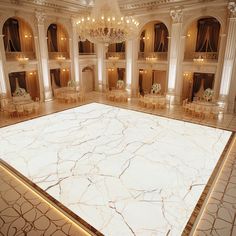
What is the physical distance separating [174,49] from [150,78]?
192 inches

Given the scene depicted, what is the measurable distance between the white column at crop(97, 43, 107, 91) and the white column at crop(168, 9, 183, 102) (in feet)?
19.4

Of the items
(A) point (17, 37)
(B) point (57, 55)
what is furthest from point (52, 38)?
(A) point (17, 37)

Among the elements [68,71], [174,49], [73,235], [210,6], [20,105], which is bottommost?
[73,235]

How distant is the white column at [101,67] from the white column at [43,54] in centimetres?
455

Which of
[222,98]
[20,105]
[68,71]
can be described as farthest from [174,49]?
[20,105]

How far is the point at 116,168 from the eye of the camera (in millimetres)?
5871

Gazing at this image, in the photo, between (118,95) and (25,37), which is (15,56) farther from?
(118,95)

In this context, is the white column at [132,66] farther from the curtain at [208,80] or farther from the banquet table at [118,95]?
the curtain at [208,80]

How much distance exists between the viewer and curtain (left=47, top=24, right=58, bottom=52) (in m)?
15.1

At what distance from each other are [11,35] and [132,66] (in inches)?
338

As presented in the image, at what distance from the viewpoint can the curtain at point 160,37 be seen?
51.0 feet

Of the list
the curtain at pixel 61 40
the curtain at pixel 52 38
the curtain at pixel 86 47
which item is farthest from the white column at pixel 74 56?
the curtain at pixel 86 47

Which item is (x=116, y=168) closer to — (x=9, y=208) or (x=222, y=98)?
(x=9, y=208)

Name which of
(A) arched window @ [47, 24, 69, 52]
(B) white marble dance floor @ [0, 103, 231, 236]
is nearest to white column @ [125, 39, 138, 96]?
(A) arched window @ [47, 24, 69, 52]
